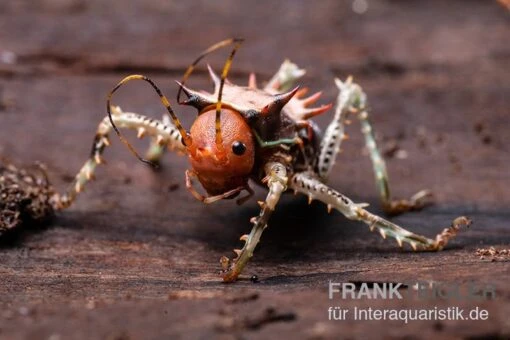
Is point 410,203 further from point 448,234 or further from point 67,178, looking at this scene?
point 67,178

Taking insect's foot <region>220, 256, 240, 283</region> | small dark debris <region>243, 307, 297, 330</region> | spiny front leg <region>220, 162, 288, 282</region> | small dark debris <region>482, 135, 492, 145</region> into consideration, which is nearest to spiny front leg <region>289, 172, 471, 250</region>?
spiny front leg <region>220, 162, 288, 282</region>

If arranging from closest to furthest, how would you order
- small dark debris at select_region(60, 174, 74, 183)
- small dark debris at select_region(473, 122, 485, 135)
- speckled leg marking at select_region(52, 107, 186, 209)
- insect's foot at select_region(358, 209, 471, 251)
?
1. insect's foot at select_region(358, 209, 471, 251)
2. speckled leg marking at select_region(52, 107, 186, 209)
3. small dark debris at select_region(60, 174, 74, 183)
4. small dark debris at select_region(473, 122, 485, 135)

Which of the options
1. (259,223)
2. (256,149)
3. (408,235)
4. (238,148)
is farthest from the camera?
(256,149)

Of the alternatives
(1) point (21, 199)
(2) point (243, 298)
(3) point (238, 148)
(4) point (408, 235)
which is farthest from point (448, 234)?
(1) point (21, 199)

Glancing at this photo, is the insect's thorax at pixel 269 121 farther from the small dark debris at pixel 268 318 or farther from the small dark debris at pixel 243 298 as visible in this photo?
the small dark debris at pixel 268 318

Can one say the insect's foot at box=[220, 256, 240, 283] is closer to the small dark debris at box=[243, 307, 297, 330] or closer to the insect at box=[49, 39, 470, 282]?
the insect at box=[49, 39, 470, 282]
